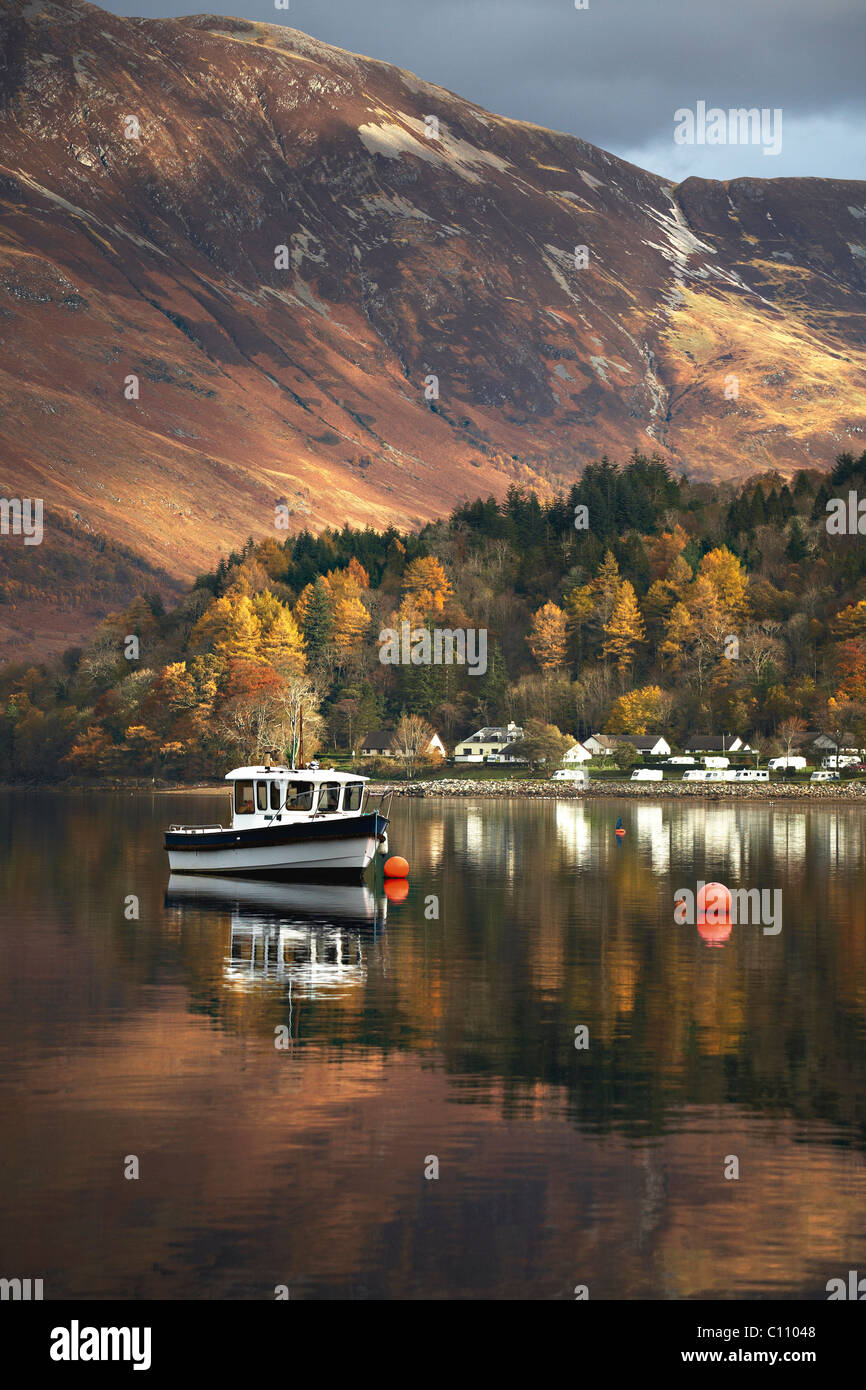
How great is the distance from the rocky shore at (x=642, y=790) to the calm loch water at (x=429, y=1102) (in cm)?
10720

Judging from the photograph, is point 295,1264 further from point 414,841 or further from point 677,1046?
point 414,841

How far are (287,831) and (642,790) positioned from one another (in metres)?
110

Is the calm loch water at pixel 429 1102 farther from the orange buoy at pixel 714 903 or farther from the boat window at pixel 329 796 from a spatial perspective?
the boat window at pixel 329 796

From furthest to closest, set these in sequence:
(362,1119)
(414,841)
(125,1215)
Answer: (414,841), (362,1119), (125,1215)

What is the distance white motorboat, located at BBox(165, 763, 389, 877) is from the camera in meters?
71.2

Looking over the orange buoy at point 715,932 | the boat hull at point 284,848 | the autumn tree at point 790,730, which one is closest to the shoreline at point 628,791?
the autumn tree at point 790,730

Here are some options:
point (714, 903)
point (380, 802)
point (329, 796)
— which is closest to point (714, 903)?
point (714, 903)

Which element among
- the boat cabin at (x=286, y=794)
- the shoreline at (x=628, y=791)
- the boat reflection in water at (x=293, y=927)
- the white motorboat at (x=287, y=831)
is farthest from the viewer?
the shoreline at (x=628, y=791)

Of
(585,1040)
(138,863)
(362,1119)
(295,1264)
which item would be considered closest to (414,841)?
(138,863)

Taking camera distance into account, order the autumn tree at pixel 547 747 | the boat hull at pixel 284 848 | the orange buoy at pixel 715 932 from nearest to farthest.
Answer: the orange buoy at pixel 715 932
the boat hull at pixel 284 848
the autumn tree at pixel 547 747

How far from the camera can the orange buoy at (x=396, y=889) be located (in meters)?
68.4

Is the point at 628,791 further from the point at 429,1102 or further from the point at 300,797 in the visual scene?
the point at 429,1102
